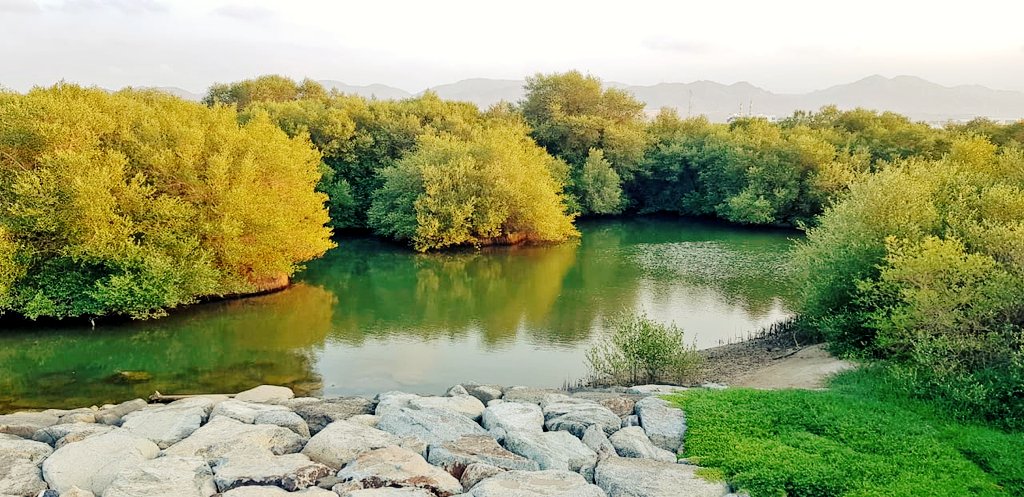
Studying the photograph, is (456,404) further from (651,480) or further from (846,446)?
(846,446)

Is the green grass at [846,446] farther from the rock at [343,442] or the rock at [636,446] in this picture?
the rock at [343,442]

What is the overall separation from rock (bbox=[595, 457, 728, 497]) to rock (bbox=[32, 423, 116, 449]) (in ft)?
28.7

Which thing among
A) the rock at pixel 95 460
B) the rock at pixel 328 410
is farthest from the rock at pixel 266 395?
the rock at pixel 95 460

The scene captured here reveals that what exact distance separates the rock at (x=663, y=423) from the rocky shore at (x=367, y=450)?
3 cm

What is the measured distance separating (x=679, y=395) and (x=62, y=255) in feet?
70.1

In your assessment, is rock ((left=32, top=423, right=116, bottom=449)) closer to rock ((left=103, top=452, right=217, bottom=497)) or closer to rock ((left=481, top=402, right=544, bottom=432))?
rock ((left=103, top=452, right=217, bottom=497))

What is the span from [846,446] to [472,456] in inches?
225

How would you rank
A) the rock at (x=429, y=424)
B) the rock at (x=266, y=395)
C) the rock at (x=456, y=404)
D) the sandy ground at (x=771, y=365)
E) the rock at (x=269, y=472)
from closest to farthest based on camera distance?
A: the rock at (x=269, y=472)
the rock at (x=429, y=424)
the rock at (x=456, y=404)
the rock at (x=266, y=395)
the sandy ground at (x=771, y=365)

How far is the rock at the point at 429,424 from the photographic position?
11.7 m

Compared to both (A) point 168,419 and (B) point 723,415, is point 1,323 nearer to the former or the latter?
(A) point 168,419

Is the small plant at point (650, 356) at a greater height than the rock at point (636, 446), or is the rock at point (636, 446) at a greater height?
the rock at point (636, 446)

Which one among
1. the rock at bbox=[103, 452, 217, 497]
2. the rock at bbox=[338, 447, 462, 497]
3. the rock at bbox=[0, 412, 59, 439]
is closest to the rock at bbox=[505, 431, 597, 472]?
the rock at bbox=[338, 447, 462, 497]

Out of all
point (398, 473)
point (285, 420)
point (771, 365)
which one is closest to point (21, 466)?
point (285, 420)

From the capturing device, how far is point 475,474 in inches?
397
